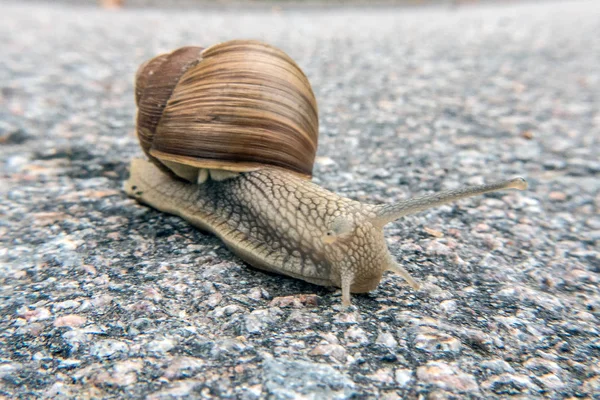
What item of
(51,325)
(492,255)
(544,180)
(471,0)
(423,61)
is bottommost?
(51,325)

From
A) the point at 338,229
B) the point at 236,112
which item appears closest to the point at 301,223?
the point at 338,229

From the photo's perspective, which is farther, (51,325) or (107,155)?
(107,155)

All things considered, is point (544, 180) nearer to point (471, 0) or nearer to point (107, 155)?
point (107, 155)

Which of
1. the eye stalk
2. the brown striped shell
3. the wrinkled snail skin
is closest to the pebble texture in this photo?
the wrinkled snail skin

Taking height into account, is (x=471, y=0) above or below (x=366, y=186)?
above

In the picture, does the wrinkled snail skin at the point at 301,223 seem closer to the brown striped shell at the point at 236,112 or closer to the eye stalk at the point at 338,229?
the eye stalk at the point at 338,229

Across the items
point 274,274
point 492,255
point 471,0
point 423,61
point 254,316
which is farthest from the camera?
point 471,0

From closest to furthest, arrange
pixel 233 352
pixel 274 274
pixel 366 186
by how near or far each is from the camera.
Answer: pixel 233 352
pixel 274 274
pixel 366 186

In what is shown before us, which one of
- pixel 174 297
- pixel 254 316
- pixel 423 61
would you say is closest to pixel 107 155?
pixel 174 297
